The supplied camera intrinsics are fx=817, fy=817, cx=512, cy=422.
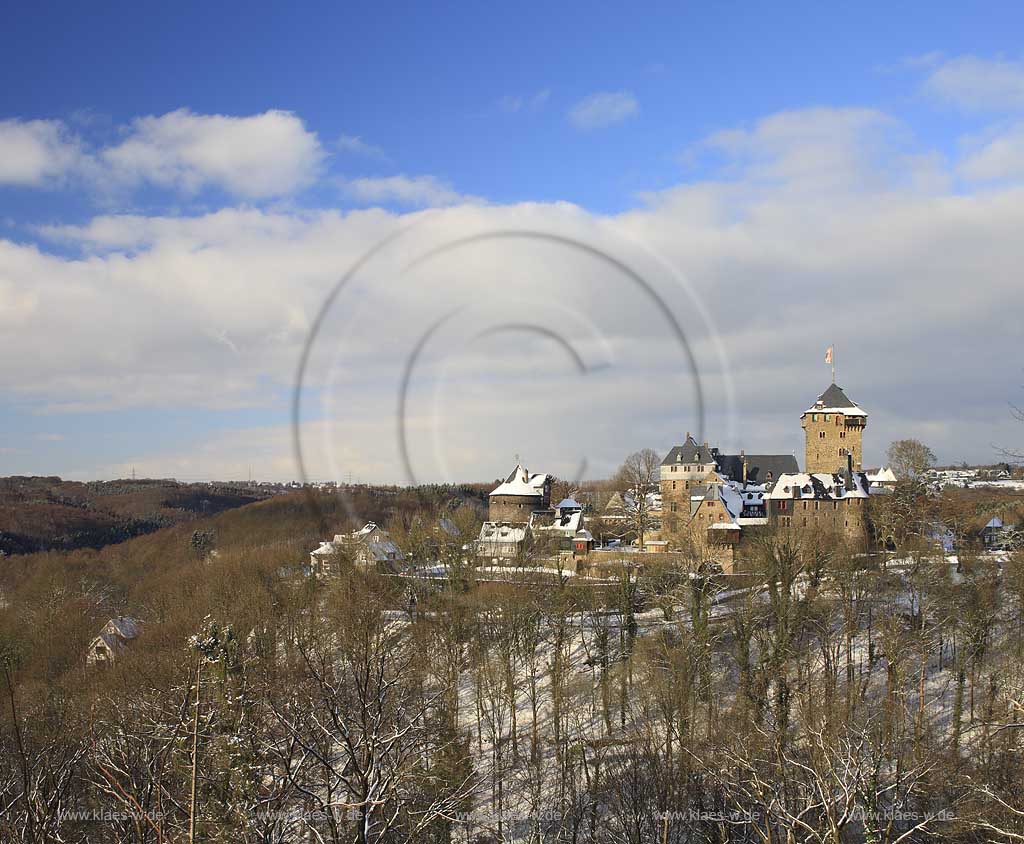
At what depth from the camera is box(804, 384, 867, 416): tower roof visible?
2111 inches

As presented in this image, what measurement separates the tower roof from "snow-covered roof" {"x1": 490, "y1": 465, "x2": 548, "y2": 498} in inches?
738

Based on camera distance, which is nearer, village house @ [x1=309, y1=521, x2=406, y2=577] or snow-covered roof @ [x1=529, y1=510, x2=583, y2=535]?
village house @ [x1=309, y1=521, x2=406, y2=577]

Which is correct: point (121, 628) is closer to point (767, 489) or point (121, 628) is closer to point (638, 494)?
point (638, 494)

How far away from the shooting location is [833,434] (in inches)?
2121

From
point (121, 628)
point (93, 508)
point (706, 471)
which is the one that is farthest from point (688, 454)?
point (93, 508)

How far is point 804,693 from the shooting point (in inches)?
915

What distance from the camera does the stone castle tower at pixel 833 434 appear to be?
175 feet

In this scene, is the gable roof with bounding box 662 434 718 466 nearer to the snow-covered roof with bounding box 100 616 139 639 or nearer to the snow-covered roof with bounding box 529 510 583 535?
the snow-covered roof with bounding box 529 510 583 535

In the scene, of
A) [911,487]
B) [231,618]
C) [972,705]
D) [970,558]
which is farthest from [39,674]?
[911,487]

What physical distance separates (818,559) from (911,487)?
14.1 m

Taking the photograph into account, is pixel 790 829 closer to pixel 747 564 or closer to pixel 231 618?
pixel 231 618

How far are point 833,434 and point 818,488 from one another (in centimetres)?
1040

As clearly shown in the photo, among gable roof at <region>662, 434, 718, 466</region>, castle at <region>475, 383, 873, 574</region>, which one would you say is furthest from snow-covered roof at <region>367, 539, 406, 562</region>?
gable roof at <region>662, 434, 718, 466</region>

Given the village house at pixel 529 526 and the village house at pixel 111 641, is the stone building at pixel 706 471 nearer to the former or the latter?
the village house at pixel 529 526
